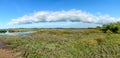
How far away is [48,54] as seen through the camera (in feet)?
62.1

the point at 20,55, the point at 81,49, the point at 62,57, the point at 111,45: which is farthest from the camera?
the point at 111,45

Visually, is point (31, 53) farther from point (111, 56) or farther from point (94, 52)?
point (111, 56)

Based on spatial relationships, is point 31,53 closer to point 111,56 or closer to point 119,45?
point 111,56

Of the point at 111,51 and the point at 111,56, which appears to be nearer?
the point at 111,56

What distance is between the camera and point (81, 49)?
69.7ft

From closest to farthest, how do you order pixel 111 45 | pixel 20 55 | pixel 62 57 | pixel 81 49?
pixel 62 57, pixel 20 55, pixel 81 49, pixel 111 45

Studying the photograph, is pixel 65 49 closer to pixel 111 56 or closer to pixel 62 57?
pixel 62 57

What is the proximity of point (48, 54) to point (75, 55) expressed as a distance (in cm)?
221

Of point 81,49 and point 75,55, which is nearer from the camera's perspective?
point 75,55

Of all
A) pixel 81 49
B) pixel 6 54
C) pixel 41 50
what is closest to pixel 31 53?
pixel 41 50

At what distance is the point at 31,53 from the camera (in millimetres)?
19562

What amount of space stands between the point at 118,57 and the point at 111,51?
1297 mm

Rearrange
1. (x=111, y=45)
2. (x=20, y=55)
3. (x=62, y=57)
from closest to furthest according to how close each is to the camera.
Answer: (x=62, y=57), (x=20, y=55), (x=111, y=45)

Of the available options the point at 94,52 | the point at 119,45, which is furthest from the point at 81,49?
the point at 119,45
